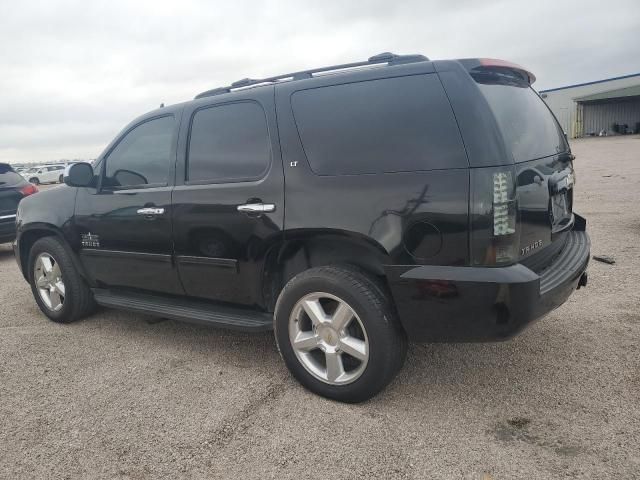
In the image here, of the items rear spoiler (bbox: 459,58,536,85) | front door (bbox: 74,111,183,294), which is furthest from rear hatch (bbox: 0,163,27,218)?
rear spoiler (bbox: 459,58,536,85)

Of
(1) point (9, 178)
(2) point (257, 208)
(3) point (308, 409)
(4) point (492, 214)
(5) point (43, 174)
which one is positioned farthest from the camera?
(5) point (43, 174)

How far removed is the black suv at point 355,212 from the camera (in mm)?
2479

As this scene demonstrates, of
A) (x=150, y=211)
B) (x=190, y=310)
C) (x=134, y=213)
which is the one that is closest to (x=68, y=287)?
(x=134, y=213)

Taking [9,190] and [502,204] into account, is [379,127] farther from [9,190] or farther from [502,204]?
[9,190]

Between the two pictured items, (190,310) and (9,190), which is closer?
(190,310)

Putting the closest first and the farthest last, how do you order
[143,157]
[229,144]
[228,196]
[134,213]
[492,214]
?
[492,214]
[228,196]
[229,144]
[134,213]
[143,157]

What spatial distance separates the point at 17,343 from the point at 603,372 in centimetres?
422

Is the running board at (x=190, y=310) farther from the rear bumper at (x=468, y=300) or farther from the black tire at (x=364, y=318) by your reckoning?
the rear bumper at (x=468, y=300)

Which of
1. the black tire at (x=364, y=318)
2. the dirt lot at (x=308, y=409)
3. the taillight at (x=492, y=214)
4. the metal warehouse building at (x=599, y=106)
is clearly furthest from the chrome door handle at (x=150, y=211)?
the metal warehouse building at (x=599, y=106)

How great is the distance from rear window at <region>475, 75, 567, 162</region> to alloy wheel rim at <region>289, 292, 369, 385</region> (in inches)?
48.0

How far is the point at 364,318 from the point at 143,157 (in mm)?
2170

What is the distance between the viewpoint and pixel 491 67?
277 cm

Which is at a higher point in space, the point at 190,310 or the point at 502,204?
the point at 502,204

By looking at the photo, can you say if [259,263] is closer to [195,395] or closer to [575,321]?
[195,395]
